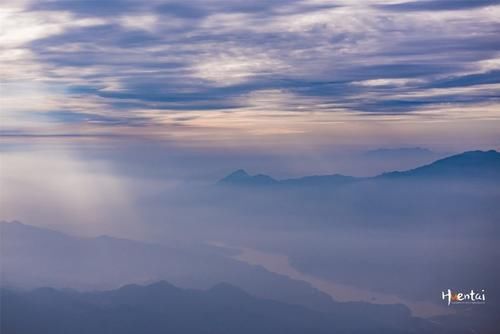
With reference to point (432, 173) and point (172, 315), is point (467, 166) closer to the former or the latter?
point (432, 173)

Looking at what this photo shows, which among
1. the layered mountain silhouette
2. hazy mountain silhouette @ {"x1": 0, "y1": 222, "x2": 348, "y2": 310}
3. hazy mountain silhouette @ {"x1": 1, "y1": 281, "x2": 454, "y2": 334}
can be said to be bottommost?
hazy mountain silhouette @ {"x1": 1, "y1": 281, "x2": 454, "y2": 334}

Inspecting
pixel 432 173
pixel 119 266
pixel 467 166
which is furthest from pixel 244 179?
pixel 467 166

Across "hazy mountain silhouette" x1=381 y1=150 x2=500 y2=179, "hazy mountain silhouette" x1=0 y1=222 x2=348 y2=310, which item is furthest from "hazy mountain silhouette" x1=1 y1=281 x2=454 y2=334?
"hazy mountain silhouette" x1=381 y1=150 x2=500 y2=179

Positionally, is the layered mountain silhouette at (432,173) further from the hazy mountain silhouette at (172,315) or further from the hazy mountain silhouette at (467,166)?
the hazy mountain silhouette at (172,315)

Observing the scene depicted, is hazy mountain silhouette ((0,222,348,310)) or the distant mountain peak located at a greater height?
the distant mountain peak

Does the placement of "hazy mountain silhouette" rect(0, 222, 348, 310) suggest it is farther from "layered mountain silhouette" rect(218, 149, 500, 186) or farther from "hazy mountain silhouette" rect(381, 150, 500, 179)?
"hazy mountain silhouette" rect(381, 150, 500, 179)

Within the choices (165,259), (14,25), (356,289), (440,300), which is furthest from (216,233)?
(14,25)

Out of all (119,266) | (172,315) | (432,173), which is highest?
(432,173)
